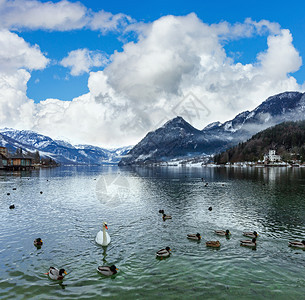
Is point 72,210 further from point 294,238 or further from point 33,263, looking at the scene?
point 294,238

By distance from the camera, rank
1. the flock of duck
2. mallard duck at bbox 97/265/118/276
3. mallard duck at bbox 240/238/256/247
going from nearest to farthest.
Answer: the flock of duck < mallard duck at bbox 97/265/118/276 < mallard duck at bbox 240/238/256/247

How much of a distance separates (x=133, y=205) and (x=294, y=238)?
3189 centimetres

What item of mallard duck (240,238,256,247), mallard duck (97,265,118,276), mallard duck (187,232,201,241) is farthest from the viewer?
mallard duck (187,232,201,241)

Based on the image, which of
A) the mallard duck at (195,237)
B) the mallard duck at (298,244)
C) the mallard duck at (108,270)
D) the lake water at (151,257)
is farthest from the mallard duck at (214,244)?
the mallard duck at (108,270)

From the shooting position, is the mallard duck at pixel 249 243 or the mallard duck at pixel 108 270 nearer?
the mallard duck at pixel 108 270

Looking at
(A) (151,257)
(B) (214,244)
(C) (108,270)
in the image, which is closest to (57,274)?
(C) (108,270)

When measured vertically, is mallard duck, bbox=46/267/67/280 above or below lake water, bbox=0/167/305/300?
above

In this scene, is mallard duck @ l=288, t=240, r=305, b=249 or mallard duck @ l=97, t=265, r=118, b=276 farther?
mallard duck @ l=288, t=240, r=305, b=249

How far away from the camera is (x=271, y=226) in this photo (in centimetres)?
3469

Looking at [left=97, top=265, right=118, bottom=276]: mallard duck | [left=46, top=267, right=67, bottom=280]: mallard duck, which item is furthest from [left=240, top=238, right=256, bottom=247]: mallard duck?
[left=46, top=267, right=67, bottom=280]: mallard duck

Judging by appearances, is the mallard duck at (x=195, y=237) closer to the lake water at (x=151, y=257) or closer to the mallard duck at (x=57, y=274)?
the lake water at (x=151, y=257)

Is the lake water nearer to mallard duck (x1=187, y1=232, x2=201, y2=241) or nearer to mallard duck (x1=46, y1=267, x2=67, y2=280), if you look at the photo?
mallard duck (x1=46, y1=267, x2=67, y2=280)

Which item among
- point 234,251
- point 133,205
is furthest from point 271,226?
point 133,205

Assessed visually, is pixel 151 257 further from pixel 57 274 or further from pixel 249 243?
pixel 249 243
